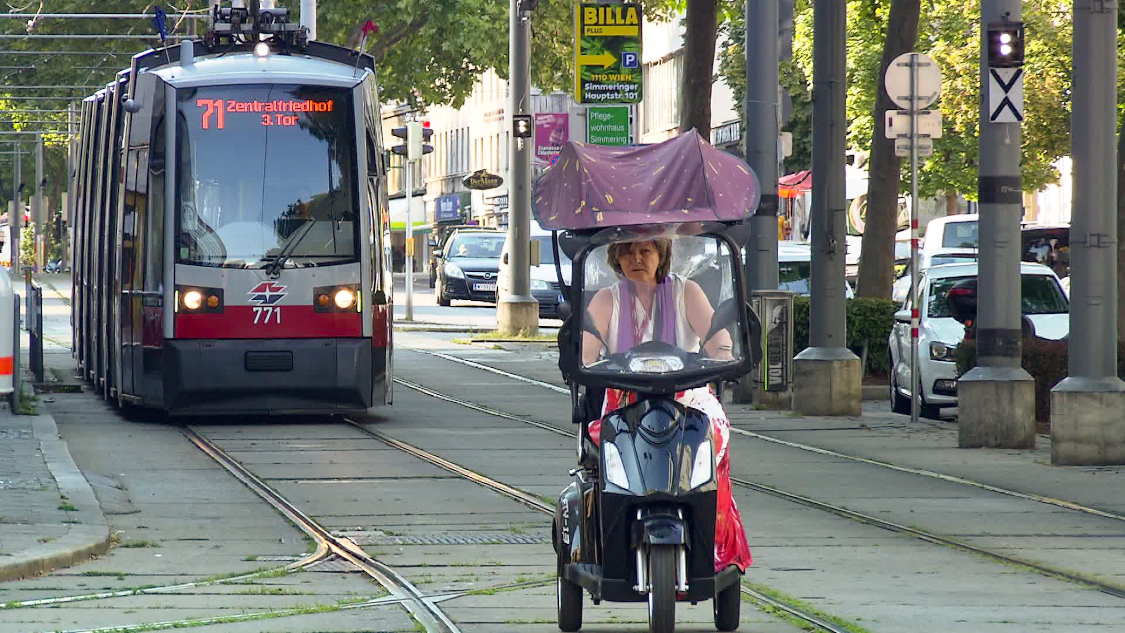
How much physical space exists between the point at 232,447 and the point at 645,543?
1026 cm

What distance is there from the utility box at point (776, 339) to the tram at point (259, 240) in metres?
4.27

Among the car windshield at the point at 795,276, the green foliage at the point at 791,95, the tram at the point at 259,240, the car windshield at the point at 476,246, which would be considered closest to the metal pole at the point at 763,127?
the tram at the point at 259,240

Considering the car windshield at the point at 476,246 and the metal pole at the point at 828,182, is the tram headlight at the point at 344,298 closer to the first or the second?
the metal pole at the point at 828,182

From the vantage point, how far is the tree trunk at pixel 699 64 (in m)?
26.2

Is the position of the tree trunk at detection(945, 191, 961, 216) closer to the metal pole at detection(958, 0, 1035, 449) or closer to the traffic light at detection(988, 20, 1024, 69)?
the metal pole at detection(958, 0, 1035, 449)

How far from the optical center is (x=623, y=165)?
8.69 m

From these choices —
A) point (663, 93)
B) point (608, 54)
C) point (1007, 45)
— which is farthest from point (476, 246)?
point (1007, 45)

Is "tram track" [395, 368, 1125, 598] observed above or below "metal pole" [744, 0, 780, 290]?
below

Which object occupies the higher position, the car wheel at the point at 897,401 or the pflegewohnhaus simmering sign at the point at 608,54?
the pflegewohnhaus simmering sign at the point at 608,54

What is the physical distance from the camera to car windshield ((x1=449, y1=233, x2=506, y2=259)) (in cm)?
5097

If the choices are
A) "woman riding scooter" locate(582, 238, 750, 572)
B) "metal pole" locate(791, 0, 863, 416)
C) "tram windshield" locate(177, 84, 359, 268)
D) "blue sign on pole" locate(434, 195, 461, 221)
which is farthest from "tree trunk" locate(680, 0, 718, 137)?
"blue sign on pole" locate(434, 195, 461, 221)

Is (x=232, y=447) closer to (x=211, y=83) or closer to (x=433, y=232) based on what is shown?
(x=211, y=83)

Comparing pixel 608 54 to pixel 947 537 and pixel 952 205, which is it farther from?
pixel 952 205

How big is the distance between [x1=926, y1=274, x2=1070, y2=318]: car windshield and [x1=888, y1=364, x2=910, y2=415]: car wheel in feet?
2.43
